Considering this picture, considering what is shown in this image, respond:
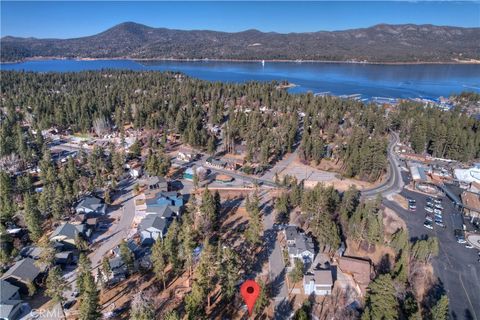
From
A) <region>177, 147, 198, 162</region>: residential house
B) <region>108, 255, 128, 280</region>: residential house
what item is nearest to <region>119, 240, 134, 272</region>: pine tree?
<region>108, 255, 128, 280</region>: residential house

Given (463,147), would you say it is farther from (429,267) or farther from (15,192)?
(15,192)

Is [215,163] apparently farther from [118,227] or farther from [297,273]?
[297,273]

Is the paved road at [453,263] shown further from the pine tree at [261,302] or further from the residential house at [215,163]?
the residential house at [215,163]

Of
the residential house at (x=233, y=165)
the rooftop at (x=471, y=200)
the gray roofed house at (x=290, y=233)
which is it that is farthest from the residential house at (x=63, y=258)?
the rooftop at (x=471, y=200)

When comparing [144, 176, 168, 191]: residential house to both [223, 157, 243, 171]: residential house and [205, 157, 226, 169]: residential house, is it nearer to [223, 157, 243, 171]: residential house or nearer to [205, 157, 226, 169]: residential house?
[205, 157, 226, 169]: residential house
